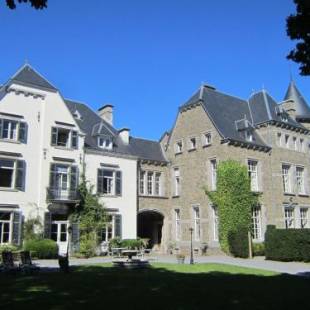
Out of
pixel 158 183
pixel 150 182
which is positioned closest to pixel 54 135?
pixel 150 182

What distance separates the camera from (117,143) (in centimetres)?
3238

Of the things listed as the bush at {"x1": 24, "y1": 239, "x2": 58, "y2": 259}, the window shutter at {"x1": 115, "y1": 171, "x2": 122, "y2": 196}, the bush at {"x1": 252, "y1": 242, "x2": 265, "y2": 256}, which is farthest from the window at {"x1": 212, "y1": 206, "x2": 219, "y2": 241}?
the bush at {"x1": 24, "y1": 239, "x2": 58, "y2": 259}

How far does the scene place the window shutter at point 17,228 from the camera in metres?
25.1

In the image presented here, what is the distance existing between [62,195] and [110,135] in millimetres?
6228

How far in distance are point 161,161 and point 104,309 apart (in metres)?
25.6

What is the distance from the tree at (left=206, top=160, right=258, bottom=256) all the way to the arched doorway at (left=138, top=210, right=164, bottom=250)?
6.85 m

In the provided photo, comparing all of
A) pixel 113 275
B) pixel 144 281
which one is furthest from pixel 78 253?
pixel 144 281

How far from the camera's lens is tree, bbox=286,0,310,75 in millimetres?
8633

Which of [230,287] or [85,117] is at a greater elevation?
[85,117]

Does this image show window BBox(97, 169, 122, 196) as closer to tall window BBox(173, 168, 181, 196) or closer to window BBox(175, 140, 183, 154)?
tall window BBox(173, 168, 181, 196)

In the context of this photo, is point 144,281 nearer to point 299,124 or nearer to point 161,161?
point 161,161

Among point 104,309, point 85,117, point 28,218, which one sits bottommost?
point 104,309

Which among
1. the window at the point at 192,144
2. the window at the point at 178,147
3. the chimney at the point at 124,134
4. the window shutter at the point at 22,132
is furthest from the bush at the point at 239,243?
the window shutter at the point at 22,132

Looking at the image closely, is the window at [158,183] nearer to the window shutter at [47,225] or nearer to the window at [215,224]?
the window at [215,224]
